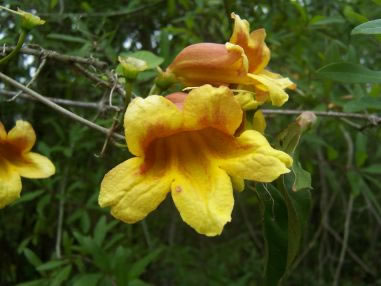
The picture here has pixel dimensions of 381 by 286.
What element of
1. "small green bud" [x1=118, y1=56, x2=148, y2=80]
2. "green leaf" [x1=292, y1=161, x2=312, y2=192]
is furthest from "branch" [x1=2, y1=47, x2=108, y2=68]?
"green leaf" [x1=292, y1=161, x2=312, y2=192]

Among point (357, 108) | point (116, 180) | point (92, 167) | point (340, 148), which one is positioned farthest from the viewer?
point (340, 148)

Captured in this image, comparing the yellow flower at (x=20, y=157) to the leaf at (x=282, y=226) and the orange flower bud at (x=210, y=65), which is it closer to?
the orange flower bud at (x=210, y=65)

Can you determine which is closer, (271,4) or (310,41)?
(271,4)

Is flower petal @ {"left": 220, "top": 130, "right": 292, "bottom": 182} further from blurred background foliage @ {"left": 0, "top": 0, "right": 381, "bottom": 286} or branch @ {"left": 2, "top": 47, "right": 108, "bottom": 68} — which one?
blurred background foliage @ {"left": 0, "top": 0, "right": 381, "bottom": 286}

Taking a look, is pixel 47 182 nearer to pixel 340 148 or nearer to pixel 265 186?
pixel 265 186

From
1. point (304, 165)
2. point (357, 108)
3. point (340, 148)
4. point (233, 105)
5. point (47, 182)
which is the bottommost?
point (340, 148)

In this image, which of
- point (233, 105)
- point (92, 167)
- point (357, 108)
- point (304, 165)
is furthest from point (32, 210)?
point (233, 105)

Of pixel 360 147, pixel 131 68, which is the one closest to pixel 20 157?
pixel 131 68
